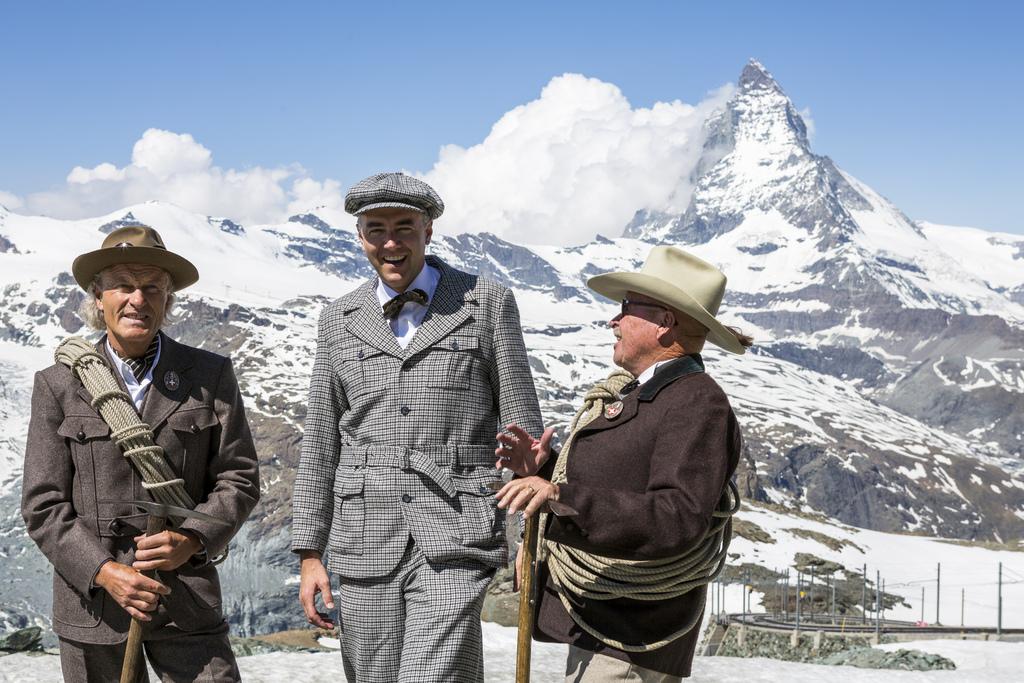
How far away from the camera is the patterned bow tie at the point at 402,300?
6715 millimetres

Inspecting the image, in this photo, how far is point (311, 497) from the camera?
6605mm

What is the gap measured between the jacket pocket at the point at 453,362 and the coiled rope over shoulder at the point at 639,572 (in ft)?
2.90

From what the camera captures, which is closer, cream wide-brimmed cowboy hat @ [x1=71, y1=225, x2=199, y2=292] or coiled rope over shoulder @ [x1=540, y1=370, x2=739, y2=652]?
coiled rope over shoulder @ [x1=540, y1=370, x2=739, y2=652]

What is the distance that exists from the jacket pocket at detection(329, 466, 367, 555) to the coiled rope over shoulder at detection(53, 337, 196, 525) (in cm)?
89

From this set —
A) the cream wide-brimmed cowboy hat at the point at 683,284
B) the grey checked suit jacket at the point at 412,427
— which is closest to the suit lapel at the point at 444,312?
the grey checked suit jacket at the point at 412,427

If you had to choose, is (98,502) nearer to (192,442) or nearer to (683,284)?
(192,442)

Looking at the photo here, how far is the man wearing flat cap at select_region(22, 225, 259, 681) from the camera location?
5762mm

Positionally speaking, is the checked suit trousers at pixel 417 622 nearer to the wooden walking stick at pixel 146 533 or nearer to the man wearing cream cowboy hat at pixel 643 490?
the man wearing cream cowboy hat at pixel 643 490

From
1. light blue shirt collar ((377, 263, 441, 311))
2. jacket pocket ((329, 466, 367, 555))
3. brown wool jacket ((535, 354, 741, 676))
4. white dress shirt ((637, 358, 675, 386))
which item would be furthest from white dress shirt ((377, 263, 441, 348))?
white dress shirt ((637, 358, 675, 386))

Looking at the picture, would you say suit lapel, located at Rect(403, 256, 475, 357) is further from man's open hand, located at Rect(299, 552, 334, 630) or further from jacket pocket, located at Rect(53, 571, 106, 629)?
jacket pocket, located at Rect(53, 571, 106, 629)

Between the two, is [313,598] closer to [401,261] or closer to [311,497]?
[311,497]

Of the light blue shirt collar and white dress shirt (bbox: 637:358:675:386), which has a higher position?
the light blue shirt collar

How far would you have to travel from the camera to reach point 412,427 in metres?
6.44

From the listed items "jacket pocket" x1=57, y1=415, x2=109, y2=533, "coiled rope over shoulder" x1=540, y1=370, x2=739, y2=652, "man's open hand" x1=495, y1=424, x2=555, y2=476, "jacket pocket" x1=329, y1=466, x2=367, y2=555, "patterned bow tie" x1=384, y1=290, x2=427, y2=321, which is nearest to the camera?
"man's open hand" x1=495, y1=424, x2=555, y2=476
